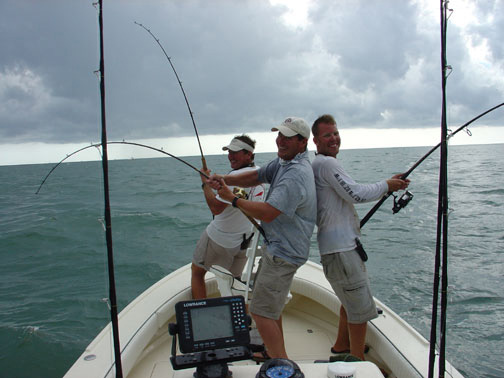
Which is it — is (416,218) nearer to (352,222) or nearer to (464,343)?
(464,343)

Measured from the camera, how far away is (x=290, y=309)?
3.56m

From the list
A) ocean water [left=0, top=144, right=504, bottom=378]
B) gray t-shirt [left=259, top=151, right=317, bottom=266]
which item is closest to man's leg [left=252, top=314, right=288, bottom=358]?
gray t-shirt [left=259, top=151, right=317, bottom=266]

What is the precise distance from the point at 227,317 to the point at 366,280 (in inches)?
38.6

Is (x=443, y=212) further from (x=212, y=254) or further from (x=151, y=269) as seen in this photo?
(x=151, y=269)

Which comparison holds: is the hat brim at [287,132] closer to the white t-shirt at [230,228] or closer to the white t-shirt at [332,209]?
the white t-shirt at [332,209]

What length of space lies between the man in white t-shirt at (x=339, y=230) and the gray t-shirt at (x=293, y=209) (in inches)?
4.4

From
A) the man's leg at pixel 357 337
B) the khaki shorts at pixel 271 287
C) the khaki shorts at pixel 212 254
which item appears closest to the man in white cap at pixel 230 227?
the khaki shorts at pixel 212 254

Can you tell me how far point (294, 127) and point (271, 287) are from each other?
0.81 meters

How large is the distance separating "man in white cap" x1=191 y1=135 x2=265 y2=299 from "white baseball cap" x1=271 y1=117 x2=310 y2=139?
583 mm

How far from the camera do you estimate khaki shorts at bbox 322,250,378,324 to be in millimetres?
2195

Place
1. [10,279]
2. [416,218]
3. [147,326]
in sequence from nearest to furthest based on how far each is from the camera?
[147,326], [10,279], [416,218]

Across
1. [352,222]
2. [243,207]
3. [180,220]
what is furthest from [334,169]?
[180,220]

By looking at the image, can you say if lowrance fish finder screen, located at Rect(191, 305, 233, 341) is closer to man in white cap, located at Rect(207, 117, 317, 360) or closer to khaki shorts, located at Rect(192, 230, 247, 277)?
man in white cap, located at Rect(207, 117, 317, 360)

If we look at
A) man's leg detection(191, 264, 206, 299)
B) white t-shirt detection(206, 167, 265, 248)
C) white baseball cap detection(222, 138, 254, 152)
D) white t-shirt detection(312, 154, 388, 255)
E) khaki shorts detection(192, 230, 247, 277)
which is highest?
white baseball cap detection(222, 138, 254, 152)
